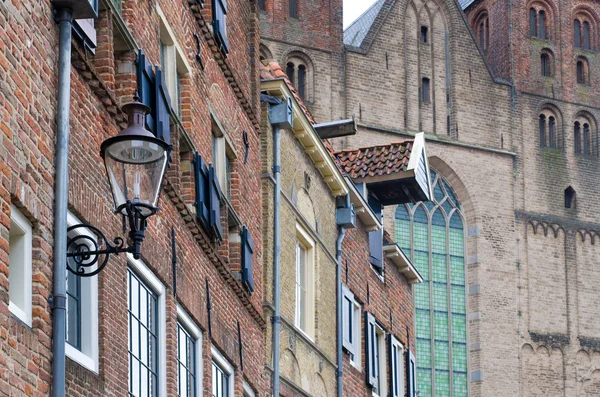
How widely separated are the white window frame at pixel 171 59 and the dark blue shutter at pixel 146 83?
104 cm

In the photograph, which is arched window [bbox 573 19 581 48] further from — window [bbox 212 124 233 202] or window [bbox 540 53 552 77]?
window [bbox 212 124 233 202]

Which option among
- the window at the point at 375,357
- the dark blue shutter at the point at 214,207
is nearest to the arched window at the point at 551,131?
the window at the point at 375,357

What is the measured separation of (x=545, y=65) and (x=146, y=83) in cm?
3675

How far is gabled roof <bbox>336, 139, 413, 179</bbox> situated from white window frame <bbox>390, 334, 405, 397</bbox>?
230 centimetres

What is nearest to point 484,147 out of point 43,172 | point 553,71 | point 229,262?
point 553,71

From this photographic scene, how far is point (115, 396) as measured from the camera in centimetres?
1012

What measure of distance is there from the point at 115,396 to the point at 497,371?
33898mm

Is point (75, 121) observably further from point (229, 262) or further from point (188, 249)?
point (229, 262)

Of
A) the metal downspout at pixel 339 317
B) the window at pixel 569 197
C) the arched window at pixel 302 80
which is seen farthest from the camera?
the window at pixel 569 197

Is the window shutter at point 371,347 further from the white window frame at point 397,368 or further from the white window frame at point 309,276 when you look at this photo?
the white window frame at point 309,276

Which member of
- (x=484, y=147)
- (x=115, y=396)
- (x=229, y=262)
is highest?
(x=484, y=147)

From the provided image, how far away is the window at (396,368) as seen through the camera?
22531mm

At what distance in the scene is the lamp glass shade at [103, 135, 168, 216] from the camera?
8.34 m

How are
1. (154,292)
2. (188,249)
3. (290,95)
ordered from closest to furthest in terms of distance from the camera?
(154,292), (188,249), (290,95)
